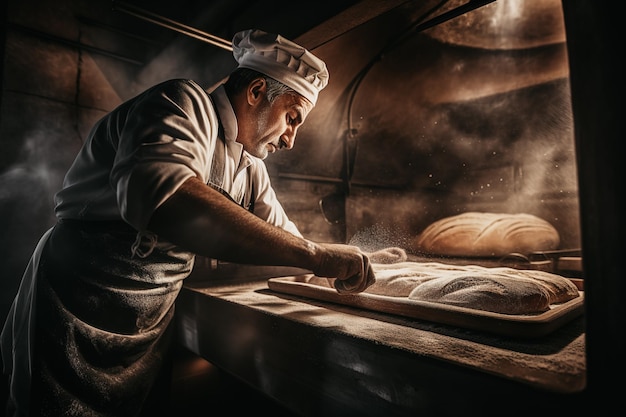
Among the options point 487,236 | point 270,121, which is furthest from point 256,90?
point 487,236

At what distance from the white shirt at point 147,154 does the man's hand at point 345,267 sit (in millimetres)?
562

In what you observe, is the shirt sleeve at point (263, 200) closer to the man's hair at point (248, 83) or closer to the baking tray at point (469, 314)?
the man's hair at point (248, 83)

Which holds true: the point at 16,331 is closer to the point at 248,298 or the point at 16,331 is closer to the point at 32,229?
the point at 248,298

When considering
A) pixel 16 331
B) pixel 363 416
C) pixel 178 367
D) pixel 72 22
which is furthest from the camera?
pixel 72 22

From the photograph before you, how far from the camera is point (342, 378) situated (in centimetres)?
108

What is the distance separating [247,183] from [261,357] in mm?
1099

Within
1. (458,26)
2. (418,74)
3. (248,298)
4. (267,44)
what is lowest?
(248,298)

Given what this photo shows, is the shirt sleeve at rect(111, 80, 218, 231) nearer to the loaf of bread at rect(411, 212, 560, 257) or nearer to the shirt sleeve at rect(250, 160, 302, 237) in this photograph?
the shirt sleeve at rect(250, 160, 302, 237)

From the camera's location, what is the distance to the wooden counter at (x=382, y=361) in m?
0.78

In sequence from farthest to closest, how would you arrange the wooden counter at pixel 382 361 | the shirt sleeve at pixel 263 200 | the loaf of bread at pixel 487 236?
1. the loaf of bread at pixel 487 236
2. the shirt sleeve at pixel 263 200
3. the wooden counter at pixel 382 361

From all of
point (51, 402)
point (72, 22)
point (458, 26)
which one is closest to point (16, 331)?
point (51, 402)

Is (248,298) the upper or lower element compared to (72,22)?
lower

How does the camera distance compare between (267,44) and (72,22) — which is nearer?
(267,44)

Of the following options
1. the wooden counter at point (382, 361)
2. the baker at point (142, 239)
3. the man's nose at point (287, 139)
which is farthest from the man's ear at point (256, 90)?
the wooden counter at point (382, 361)
